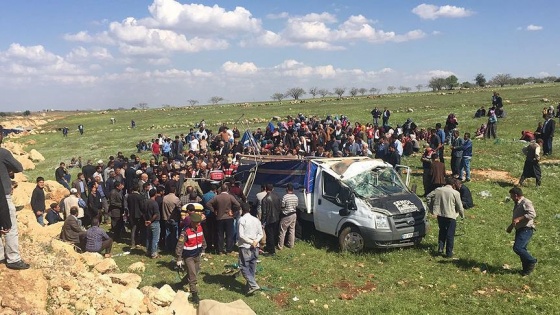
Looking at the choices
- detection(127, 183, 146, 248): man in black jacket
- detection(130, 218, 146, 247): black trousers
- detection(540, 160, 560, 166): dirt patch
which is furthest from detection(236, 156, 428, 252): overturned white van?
detection(540, 160, 560, 166): dirt patch

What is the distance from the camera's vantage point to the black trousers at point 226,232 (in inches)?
488

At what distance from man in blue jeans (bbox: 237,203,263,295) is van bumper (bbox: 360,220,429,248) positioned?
314 centimetres

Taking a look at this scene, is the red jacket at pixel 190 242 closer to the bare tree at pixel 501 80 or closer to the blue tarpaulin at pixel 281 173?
the blue tarpaulin at pixel 281 173

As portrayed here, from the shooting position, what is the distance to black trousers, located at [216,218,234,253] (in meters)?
12.4

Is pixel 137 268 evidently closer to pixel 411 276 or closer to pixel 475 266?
pixel 411 276

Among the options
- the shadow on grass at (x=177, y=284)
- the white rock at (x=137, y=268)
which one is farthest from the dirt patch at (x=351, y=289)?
the white rock at (x=137, y=268)

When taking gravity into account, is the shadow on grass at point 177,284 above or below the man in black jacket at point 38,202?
below

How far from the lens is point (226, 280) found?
10734 mm

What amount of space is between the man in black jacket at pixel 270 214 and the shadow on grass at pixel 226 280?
1805 millimetres

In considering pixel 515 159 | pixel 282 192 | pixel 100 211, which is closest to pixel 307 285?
pixel 282 192

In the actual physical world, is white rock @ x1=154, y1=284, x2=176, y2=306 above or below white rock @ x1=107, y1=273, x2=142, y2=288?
below

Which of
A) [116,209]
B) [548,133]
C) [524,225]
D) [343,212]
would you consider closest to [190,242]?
[343,212]

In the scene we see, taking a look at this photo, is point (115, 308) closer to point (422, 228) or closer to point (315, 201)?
point (315, 201)

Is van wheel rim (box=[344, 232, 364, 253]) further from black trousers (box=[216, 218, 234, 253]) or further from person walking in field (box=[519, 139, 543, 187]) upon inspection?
person walking in field (box=[519, 139, 543, 187])
